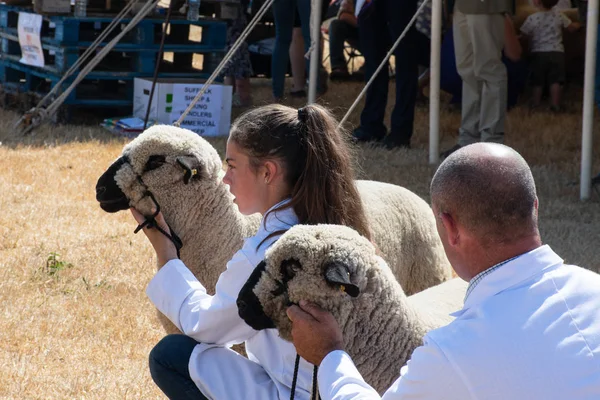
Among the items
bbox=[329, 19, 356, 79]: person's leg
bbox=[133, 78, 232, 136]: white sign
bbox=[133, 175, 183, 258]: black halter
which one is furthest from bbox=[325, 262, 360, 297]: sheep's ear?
bbox=[329, 19, 356, 79]: person's leg

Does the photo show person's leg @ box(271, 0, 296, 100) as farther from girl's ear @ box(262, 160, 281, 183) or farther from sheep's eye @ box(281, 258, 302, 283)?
sheep's eye @ box(281, 258, 302, 283)

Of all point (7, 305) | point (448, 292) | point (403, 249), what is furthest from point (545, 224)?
point (7, 305)

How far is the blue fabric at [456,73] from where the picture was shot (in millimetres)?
8703

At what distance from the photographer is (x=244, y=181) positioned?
2.70 meters

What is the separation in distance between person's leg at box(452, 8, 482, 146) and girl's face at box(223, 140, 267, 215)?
4632 millimetres

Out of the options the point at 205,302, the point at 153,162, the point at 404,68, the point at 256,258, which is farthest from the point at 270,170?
the point at 404,68

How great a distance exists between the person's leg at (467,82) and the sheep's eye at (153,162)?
169 inches

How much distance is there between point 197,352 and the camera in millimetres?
2520

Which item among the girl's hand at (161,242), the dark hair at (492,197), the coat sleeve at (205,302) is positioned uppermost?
the dark hair at (492,197)

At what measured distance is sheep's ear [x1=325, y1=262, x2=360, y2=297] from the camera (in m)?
2.03

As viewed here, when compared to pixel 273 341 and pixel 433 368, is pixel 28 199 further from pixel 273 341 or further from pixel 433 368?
pixel 433 368

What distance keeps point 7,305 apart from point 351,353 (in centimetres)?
258

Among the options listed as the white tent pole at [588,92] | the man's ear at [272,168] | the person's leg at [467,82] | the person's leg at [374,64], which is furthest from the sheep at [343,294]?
the person's leg at [374,64]

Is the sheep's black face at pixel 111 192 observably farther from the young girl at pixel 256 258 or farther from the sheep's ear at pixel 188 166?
the young girl at pixel 256 258
